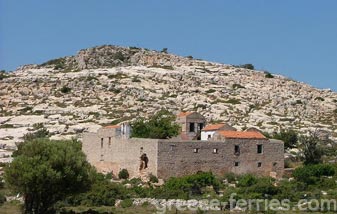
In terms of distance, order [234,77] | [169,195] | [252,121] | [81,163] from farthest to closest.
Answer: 1. [234,77]
2. [252,121]
3. [169,195]
4. [81,163]

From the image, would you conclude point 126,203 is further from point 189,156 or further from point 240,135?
point 240,135

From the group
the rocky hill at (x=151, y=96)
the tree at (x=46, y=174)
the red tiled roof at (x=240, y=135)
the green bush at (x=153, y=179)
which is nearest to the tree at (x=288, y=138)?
the rocky hill at (x=151, y=96)

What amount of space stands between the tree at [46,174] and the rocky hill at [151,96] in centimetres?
2769

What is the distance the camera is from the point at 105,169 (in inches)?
1844

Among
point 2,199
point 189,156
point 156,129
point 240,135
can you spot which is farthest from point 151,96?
point 2,199

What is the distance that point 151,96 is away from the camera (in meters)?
80.0

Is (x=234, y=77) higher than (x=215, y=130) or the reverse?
higher

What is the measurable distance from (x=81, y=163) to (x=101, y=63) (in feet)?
251

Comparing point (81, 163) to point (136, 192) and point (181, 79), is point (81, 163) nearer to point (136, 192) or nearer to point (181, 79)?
point (136, 192)

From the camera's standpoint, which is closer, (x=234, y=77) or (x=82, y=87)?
(x=82, y=87)

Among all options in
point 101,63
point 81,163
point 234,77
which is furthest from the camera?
point 101,63

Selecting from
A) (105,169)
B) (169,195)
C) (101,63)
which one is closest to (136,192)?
(169,195)

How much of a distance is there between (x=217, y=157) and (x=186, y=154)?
2467 mm

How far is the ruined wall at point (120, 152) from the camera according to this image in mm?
42469
